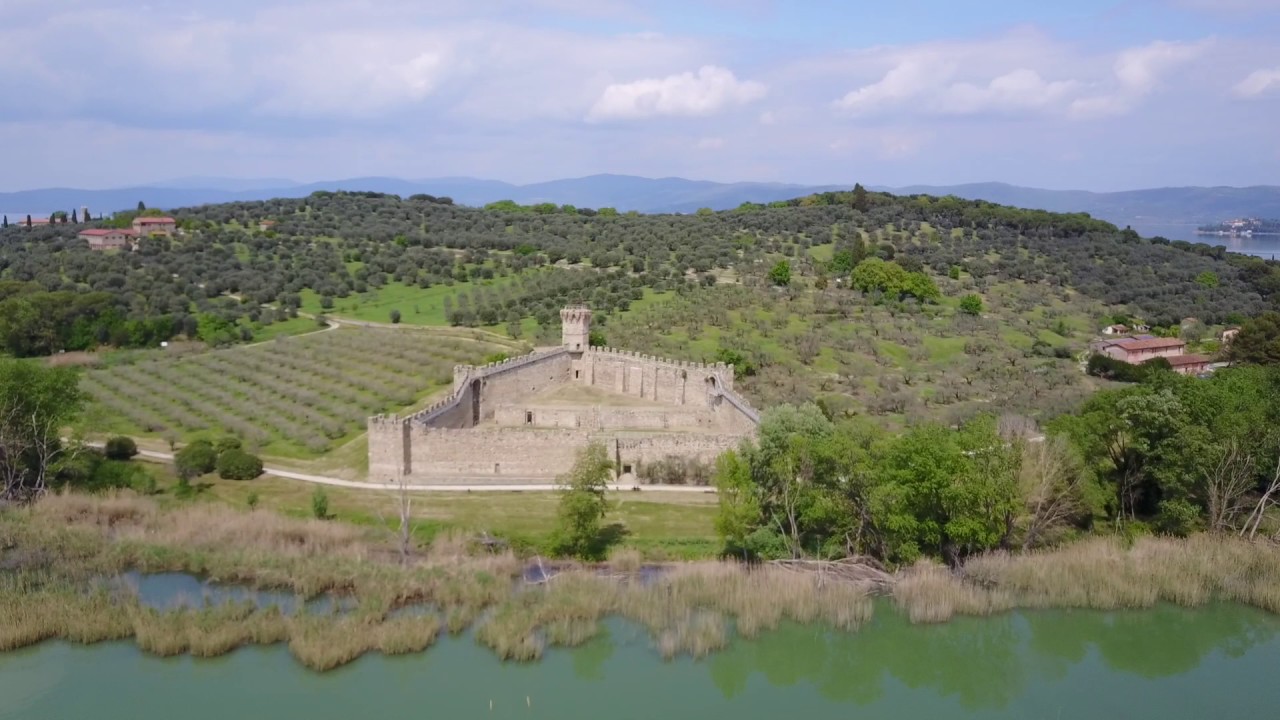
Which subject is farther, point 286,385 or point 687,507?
point 286,385

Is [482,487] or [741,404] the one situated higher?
[741,404]

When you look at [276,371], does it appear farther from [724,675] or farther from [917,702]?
[917,702]

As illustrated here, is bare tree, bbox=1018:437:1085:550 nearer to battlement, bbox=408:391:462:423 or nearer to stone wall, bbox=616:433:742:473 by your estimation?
stone wall, bbox=616:433:742:473

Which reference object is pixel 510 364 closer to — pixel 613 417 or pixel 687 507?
pixel 613 417

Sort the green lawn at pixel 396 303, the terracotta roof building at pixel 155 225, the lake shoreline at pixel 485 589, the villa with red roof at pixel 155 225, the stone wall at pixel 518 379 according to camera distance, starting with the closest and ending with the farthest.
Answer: the lake shoreline at pixel 485 589, the stone wall at pixel 518 379, the green lawn at pixel 396 303, the villa with red roof at pixel 155 225, the terracotta roof building at pixel 155 225

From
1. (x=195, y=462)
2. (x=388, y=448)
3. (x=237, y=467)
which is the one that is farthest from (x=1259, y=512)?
(x=195, y=462)

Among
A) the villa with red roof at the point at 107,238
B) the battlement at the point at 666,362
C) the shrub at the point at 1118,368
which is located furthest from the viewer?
the villa with red roof at the point at 107,238

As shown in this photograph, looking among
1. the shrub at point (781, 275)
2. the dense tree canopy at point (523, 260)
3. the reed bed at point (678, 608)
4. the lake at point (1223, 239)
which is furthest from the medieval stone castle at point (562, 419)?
the lake at point (1223, 239)

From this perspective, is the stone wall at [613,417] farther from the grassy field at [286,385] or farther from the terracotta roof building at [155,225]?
the terracotta roof building at [155,225]

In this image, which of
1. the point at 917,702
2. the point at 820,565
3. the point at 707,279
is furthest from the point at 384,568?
the point at 707,279
